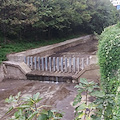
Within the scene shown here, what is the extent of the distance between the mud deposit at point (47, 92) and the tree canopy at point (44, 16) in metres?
3.64

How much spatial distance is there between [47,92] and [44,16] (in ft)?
23.1

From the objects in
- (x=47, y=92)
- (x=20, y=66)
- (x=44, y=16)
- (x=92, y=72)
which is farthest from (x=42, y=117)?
(x=44, y=16)

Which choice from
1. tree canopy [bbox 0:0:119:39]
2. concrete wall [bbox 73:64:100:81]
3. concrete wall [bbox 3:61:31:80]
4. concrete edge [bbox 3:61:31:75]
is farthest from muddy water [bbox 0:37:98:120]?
tree canopy [bbox 0:0:119:39]

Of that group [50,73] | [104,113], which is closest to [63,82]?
[50,73]

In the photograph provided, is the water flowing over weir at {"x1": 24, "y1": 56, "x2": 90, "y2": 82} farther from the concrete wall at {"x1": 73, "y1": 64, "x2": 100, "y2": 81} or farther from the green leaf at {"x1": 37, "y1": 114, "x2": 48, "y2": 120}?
the green leaf at {"x1": 37, "y1": 114, "x2": 48, "y2": 120}

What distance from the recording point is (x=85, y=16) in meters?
16.5

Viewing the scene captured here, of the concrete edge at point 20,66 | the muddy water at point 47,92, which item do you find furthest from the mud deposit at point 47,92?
the concrete edge at point 20,66

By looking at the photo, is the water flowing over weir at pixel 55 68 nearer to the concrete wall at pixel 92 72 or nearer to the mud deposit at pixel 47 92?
the mud deposit at pixel 47 92

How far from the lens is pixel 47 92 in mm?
5398

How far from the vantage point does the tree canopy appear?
8555mm

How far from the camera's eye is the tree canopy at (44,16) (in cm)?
855

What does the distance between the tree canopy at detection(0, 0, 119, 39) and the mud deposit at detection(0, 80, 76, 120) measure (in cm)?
364

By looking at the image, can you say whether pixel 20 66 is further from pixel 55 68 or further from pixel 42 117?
pixel 42 117

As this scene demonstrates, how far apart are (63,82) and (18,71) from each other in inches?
86.1
